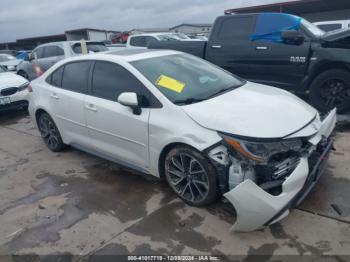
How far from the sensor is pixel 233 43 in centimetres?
664

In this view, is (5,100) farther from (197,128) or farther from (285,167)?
(285,167)

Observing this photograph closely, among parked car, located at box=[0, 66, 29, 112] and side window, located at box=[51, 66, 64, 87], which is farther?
parked car, located at box=[0, 66, 29, 112]

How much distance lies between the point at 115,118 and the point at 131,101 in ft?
1.45

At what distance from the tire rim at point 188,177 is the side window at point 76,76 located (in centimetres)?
172

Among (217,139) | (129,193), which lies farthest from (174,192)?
(217,139)

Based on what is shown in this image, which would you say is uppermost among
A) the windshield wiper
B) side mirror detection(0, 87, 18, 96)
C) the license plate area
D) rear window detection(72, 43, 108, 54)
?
the windshield wiper

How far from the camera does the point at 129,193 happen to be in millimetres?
3854

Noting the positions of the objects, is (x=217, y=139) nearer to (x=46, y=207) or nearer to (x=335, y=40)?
(x=46, y=207)

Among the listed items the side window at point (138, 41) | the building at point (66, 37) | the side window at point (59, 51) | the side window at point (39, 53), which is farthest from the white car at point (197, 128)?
the building at point (66, 37)

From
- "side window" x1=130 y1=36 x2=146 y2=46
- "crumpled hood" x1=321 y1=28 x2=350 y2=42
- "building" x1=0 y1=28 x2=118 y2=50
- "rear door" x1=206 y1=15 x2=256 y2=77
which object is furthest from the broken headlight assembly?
"building" x1=0 y1=28 x2=118 y2=50

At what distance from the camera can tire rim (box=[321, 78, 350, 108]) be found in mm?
5438

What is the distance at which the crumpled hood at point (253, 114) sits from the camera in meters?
2.98

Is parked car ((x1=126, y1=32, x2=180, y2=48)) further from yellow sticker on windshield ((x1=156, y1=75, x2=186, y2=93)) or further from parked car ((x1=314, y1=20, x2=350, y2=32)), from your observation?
yellow sticker on windshield ((x1=156, y1=75, x2=186, y2=93))

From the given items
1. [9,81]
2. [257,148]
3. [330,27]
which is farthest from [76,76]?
[330,27]
